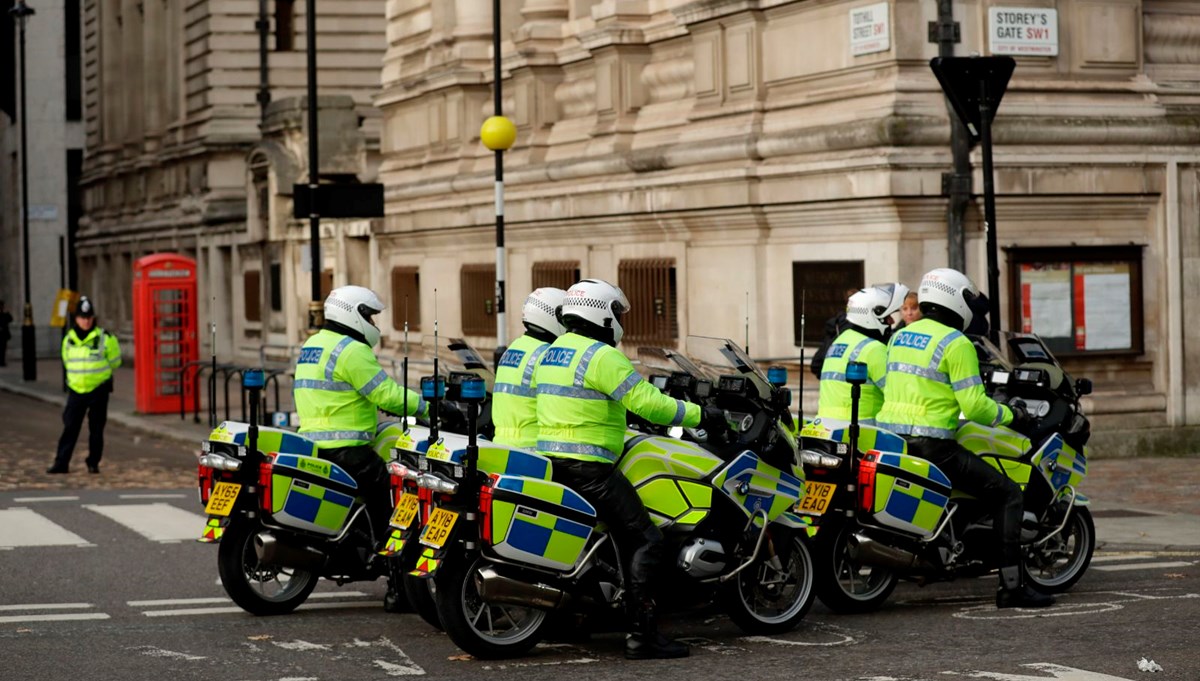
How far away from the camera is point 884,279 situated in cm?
2069

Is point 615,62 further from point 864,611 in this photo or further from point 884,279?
point 864,611

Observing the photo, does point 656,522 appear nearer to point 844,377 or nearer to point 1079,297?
point 844,377

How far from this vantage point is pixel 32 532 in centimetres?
1603

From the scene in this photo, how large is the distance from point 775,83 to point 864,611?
11.3 meters

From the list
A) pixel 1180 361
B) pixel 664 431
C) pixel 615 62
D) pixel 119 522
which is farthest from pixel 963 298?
pixel 615 62

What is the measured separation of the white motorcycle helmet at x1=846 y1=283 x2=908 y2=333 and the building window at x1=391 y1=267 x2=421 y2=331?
19.9 meters

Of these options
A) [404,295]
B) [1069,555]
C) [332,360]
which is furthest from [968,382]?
[404,295]

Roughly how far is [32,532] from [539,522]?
705 cm

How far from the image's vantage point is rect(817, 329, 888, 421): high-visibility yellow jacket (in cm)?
1252

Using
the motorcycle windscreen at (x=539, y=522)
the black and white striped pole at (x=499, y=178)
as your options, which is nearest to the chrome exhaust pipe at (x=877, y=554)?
the motorcycle windscreen at (x=539, y=522)

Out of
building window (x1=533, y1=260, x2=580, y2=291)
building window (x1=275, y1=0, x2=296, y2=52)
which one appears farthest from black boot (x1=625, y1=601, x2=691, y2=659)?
building window (x1=275, y1=0, x2=296, y2=52)

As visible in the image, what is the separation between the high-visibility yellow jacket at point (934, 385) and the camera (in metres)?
11.8

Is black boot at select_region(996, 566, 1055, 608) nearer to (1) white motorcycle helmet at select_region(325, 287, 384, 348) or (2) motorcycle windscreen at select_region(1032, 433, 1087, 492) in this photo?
(2) motorcycle windscreen at select_region(1032, 433, 1087, 492)

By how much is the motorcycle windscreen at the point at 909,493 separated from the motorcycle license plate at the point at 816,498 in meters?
0.26
